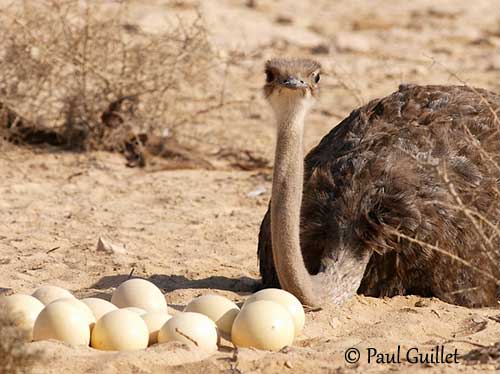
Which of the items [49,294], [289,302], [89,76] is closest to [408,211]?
[289,302]

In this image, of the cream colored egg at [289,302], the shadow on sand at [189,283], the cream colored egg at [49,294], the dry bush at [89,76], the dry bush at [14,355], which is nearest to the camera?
the dry bush at [14,355]

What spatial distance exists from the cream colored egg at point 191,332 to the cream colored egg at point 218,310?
0.59 feet

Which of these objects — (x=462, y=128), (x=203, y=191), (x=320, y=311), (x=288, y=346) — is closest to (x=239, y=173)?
(x=203, y=191)

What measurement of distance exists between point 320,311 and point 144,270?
1.53 m

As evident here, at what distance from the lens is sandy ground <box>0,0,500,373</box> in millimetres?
4957

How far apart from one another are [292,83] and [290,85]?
0.06ft

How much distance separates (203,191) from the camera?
874cm

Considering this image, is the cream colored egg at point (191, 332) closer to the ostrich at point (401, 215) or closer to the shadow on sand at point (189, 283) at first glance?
the ostrich at point (401, 215)

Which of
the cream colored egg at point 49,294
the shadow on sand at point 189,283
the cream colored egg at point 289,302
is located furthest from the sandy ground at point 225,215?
the cream colored egg at point 49,294

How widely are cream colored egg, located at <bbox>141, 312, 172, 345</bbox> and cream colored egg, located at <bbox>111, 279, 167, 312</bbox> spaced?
0.67ft

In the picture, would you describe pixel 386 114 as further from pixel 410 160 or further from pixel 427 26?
pixel 427 26

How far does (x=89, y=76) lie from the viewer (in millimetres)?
9383

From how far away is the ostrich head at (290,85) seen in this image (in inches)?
211

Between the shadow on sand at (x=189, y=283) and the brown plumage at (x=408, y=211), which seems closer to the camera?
the brown plumage at (x=408, y=211)
